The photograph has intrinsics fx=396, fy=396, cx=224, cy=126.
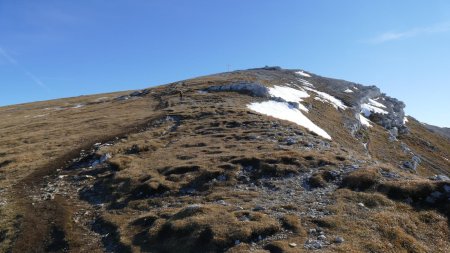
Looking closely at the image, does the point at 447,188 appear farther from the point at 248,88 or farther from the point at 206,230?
the point at 248,88

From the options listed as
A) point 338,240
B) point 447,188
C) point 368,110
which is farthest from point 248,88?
point 338,240

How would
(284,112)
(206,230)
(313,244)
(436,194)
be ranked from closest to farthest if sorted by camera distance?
(313,244) < (206,230) < (436,194) < (284,112)

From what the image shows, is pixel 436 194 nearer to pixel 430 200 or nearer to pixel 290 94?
pixel 430 200

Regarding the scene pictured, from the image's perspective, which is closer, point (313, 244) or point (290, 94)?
point (313, 244)

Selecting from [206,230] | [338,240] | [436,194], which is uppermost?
[436,194]

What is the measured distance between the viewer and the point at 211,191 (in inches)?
1220

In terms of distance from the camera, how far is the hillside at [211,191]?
21894 millimetres

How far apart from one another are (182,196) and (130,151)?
1622cm

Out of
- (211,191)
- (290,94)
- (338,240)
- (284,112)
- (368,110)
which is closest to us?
(338,240)

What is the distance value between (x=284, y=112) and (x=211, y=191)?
33.9 meters

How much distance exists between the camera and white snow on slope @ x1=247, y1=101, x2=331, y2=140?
57.1 metres

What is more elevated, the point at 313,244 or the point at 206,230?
the point at 313,244

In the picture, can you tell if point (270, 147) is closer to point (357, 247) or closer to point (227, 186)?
point (227, 186)

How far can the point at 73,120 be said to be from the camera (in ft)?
248
